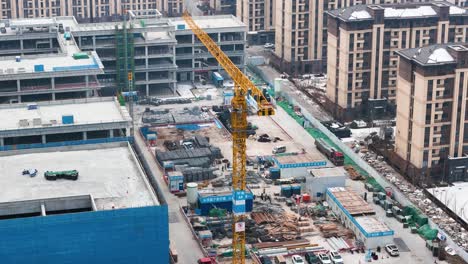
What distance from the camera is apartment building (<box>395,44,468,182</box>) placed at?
364 ft

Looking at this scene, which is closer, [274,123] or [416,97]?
[416,97]

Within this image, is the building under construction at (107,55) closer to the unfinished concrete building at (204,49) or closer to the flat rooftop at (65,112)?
the unfinished concrete building at (204,49)

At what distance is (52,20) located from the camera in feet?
486

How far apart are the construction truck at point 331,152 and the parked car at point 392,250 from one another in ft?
81.5

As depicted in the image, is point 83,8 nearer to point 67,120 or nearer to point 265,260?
point 67,120

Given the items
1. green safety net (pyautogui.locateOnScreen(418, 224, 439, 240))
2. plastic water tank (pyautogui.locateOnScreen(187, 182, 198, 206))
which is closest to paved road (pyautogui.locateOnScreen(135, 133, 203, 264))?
plastic water tank (pyautogui.locateOnScreen(187, 182, 198, 206))

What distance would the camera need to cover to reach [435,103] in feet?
368

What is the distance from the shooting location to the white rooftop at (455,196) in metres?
104

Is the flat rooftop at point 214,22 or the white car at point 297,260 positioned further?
the flat rooftop at point 214,22

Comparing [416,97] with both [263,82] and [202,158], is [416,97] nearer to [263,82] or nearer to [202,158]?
[202,158]

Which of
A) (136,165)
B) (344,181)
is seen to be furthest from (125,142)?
(344,181)

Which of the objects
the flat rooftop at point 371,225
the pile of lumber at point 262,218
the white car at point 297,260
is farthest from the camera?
the pile of lumber at point 262,218

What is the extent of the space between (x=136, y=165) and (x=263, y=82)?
239 ft

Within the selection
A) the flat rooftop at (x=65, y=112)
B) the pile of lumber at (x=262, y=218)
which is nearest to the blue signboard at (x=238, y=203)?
the pile of lumber at (x=262, y=218)
